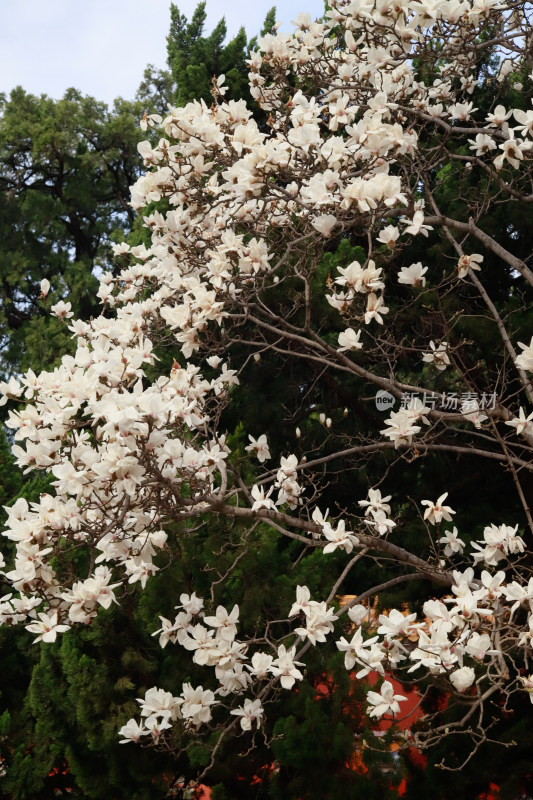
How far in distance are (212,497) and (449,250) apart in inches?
105

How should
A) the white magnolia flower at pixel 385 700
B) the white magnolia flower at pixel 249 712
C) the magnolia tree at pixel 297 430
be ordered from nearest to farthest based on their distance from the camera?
the white magnolia flower at pixel 385 700, the magnolia tree at pixel 297 430, the white magnolia flower at pixel 249 712

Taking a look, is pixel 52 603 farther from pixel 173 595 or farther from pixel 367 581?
pixel 367 581

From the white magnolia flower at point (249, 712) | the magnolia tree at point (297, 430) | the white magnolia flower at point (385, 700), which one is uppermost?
the magnolia tree at point (297, 430)

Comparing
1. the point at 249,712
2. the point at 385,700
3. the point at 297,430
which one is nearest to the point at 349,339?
the point at 297,430

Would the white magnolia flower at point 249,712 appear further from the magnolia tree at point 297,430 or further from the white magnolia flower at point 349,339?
the white magnolia flower at point 349,339

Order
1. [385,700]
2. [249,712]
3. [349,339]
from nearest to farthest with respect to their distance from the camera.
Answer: [385,700] → [249,712] → [349,339]

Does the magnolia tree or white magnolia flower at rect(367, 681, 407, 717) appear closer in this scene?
white magnolia flower at rect(367, 681, 407, 717)

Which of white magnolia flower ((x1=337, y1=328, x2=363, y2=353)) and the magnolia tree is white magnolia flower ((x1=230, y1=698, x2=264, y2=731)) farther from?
white magnolia flower ((x1=337, y1=328, x2=363, y2=353))

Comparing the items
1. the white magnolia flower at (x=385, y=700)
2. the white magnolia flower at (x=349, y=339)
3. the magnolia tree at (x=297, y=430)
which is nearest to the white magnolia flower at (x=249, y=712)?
the magnolia tree at (x=297, y=430)

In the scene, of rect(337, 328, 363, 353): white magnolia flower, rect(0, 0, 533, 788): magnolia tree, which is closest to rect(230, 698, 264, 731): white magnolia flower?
rect(0, 0, 533, 788): magnolia tree

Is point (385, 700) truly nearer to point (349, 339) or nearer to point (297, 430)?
point (349, 339)

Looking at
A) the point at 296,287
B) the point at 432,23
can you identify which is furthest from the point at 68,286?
the point at 432,23

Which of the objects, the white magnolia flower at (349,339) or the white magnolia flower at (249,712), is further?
the white magnolia flower at (349,339)

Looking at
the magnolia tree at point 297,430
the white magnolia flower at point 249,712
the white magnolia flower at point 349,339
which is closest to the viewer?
the magnolia tree at point 297,430
